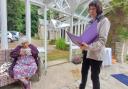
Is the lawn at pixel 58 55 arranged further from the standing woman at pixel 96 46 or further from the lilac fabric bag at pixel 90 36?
the lilac fabric bag at pixel 90 36

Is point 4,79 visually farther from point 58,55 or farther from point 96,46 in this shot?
point 58,55

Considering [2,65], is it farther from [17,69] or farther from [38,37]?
[38,37]

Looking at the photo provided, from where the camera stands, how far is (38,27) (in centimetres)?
654

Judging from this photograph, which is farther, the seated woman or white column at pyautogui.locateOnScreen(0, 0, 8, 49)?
white column at pyautogui.locateOnScreen(0, 0, 8, 49)

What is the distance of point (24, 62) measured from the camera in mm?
4453

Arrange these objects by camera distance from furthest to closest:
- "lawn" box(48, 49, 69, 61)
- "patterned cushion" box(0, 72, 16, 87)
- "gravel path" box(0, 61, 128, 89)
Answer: "lawn" box(48, 49, 69, 61) → "gravel path" box(0, 61, 128, 89) → "patterned cushion" box(0, 72, 16, 87)

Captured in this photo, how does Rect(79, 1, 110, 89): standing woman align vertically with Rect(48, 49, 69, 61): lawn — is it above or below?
above

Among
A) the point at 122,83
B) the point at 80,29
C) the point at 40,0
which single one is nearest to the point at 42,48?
the point at 40,0

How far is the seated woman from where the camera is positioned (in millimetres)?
4297

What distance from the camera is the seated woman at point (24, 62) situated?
14.1 ft

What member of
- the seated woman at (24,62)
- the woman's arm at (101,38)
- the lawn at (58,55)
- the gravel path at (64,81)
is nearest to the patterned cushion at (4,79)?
the seated woman at (24,62)

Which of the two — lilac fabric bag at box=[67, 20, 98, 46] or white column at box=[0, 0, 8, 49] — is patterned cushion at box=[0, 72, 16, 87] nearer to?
white column at box=[0, 0, 8, 49]

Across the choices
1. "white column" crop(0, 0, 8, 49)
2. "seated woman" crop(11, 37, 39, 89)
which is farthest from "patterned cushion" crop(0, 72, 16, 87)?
"white column" crop(0, 0, 8, 49)

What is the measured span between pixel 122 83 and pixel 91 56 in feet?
9.25
